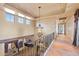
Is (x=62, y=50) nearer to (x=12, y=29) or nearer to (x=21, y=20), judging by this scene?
(x=21, y=20)

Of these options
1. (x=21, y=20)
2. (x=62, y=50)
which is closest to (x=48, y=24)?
(x=21, y=20)

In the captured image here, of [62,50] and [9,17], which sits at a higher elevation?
[9,17]

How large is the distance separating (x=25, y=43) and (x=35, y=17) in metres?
1.08

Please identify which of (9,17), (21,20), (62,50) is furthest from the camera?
(62,50)

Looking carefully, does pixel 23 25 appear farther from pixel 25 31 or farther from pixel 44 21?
pixel 44 21

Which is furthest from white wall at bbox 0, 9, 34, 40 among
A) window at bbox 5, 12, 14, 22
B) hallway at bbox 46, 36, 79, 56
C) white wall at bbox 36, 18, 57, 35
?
hallway at bbox 46, 36, 79, 56

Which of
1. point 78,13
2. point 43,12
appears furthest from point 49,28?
point 78,13

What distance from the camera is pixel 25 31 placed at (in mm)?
3559

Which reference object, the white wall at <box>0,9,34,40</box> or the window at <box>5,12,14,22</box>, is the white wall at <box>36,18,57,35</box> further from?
the window at <box>5,12,14,22</box>

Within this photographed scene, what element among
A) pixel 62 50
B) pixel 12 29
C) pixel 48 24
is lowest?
pixel 62 50

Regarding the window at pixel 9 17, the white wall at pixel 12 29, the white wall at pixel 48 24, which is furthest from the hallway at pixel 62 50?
the window at pixel 9 17

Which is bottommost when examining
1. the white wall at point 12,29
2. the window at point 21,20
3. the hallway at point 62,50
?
the hallway at point 62,50

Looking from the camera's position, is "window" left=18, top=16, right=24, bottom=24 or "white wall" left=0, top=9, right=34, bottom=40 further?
"window" left=18, top=16, right=24, bottom=24

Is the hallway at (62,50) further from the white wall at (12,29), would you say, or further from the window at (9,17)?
the window at (9,17)
